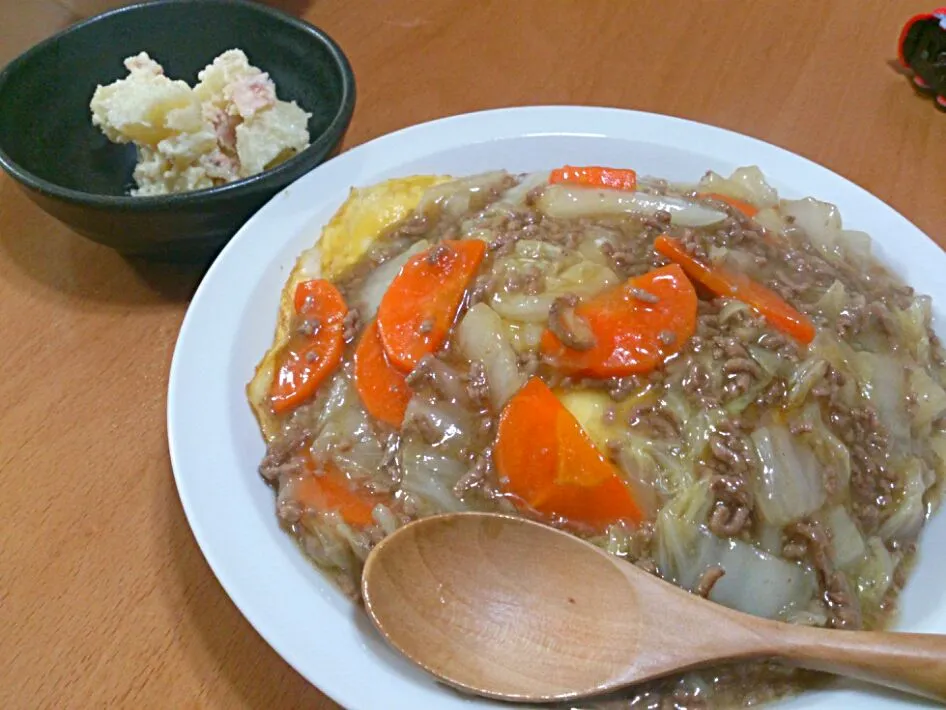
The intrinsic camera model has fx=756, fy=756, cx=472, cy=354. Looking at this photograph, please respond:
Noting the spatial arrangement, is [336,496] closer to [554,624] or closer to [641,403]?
[554,624]

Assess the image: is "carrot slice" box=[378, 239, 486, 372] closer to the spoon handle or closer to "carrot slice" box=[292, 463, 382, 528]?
"carrot slice" box=[292, 463, 382, 528]

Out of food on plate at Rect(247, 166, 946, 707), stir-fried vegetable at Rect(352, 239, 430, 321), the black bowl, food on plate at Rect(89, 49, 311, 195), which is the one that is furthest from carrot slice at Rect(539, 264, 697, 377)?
food on plate at Rect(89, 49, 311, 195)

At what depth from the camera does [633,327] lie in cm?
153

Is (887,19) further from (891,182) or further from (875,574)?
(875,574)

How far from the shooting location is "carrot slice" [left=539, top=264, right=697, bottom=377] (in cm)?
150

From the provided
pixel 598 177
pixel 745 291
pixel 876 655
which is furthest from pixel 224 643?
pixel 598 177

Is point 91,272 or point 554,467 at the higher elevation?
point 554,467

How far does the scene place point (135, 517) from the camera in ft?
5.49

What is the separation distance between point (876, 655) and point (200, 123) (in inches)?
77.3

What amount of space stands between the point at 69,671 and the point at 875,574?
1.56 meters

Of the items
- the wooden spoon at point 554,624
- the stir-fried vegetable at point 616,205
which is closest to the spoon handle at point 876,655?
the wooden spoon at point 554,624

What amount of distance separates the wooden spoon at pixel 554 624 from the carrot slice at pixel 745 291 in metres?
0.62

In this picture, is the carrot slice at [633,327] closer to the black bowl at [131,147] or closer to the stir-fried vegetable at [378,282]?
the stir-fried vegetable at [378,282]

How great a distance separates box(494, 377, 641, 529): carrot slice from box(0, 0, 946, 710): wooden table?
0.57 metres
